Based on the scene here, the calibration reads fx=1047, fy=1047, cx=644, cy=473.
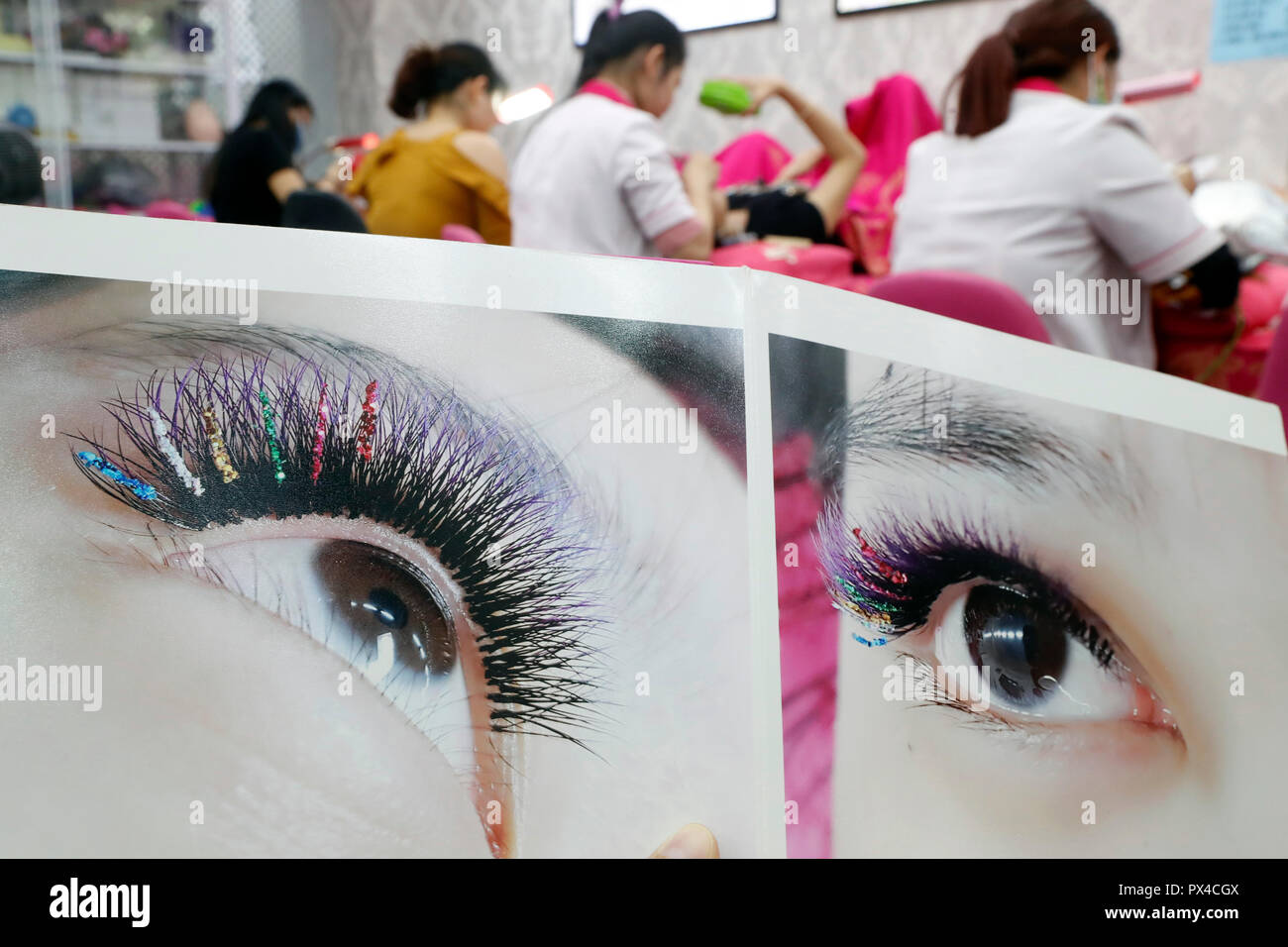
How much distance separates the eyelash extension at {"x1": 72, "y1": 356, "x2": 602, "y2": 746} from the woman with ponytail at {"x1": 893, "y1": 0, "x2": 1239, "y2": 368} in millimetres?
1128

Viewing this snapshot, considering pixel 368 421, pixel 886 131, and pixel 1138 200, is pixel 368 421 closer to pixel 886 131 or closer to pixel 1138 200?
pixel 1138 200

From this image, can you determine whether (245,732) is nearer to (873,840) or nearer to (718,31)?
(873,840)

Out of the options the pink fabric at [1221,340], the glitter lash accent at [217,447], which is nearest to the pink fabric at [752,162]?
the pink fabric at [1221,340]

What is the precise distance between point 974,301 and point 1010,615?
46 cm

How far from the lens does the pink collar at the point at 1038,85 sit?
4.86 ft

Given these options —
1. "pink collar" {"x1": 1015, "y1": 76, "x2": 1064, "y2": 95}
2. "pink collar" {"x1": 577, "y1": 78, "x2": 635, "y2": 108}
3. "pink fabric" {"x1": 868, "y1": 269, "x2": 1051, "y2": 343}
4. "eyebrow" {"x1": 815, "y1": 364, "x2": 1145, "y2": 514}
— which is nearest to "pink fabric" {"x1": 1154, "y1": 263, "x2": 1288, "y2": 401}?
"pink collar" {"x1": 1015, "y1": 76, "x2": 1064, "y2": 95}

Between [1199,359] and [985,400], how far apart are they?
115 cm

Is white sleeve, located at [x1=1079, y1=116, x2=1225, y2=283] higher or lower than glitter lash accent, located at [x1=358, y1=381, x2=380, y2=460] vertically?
higher

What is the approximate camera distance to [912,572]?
0.59m

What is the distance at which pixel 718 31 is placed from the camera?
146 inches

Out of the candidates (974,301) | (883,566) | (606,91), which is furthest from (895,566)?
(606,91)

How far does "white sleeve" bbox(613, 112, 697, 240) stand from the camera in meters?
1.69

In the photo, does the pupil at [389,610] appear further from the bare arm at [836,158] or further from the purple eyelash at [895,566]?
the bare arm at [836,158]

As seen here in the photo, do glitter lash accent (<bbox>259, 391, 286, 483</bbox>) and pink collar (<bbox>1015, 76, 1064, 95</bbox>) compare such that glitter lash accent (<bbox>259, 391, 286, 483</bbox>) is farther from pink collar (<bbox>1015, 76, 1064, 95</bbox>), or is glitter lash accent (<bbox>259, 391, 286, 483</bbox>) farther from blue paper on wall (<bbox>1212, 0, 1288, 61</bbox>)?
blue paper on wall (<bbox>1212, 0, 1288, 61</bbox>)
